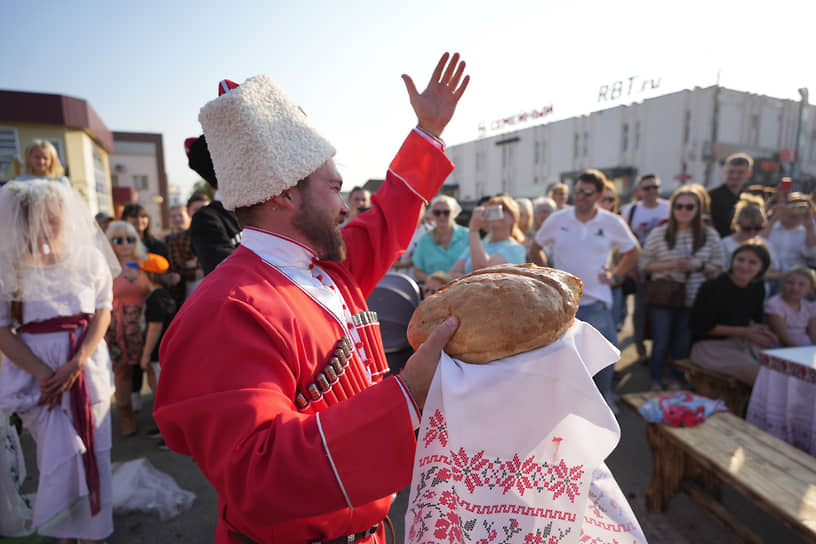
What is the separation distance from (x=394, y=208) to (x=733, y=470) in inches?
93.5

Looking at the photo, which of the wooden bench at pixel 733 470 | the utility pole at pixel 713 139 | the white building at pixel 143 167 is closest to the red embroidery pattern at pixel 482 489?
the wooden bench at pixel 733 470

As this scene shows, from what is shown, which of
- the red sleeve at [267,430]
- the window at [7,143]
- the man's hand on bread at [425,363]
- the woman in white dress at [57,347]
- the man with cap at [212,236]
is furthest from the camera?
the window at [7,143]

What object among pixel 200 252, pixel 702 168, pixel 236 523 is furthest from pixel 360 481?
pixel 702 168

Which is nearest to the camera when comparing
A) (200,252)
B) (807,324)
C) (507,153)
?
(200,252)

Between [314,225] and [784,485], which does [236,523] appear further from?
[784,485]

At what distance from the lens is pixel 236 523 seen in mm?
1266

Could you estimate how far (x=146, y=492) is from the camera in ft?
10.8

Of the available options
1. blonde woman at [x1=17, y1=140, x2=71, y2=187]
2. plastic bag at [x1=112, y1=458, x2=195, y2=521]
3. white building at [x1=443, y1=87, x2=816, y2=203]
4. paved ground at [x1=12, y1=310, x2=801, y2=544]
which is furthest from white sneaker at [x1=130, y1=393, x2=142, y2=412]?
white building at [x1=443, y1=87, x2=816, y2=203]

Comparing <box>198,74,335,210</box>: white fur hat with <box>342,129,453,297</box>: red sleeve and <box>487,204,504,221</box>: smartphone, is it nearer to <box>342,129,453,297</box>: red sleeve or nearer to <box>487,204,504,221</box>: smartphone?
<box>342,129,453,297</box>: red sleeve

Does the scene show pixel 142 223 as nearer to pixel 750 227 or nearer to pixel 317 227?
pixel 317 227

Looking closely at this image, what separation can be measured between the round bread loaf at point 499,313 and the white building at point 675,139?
99.2 ft

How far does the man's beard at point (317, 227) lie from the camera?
4.40 feet

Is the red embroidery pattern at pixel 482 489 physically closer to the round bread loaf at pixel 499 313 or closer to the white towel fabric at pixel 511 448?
the white towel fabric at pixel 511 448

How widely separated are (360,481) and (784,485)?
8.45 feet
